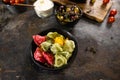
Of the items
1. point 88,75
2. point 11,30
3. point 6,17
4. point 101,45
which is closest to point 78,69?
point 88,75

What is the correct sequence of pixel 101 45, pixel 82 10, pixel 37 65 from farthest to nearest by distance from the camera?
pixel 82 10 < pixel 101 45 < pixel 37 65

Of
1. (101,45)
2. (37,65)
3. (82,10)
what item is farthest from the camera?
(82,10)

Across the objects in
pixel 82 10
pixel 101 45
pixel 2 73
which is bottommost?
pixel 2 73

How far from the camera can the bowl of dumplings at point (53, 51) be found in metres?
0.89

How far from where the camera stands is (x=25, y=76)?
3.09 feet

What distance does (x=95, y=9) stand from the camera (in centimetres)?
117

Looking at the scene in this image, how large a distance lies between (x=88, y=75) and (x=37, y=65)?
0.26 metres

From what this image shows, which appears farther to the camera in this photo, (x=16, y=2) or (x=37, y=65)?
(x=16, y=2)

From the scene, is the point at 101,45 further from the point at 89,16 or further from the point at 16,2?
the point at 16,2

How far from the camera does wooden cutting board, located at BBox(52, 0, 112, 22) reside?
113 centimetres

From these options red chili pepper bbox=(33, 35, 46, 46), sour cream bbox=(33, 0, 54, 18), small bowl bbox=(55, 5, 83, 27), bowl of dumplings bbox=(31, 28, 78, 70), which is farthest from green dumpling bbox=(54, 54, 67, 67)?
sour cream bbox=(33, 0, 54, 18)

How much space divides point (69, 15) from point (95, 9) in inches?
8.9

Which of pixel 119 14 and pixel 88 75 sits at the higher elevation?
pixel 119 14

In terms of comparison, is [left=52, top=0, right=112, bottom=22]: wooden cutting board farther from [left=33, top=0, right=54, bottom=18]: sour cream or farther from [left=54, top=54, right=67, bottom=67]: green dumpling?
[left=54, top=54, right=67, bottom=67]: green dumpling
